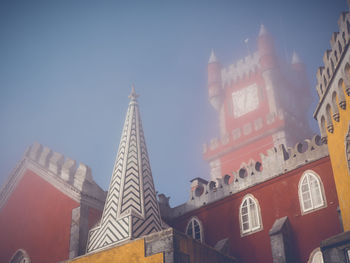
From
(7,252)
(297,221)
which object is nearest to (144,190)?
(297,221)

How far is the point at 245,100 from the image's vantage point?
39906 mm

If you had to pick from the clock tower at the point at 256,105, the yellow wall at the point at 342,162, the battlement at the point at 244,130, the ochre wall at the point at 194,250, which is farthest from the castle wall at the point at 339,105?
the battlement at the point at 244,130

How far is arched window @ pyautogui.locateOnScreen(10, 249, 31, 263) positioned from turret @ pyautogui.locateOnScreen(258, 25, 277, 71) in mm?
25818

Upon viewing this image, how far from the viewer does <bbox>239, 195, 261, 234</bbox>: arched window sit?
1900 cm

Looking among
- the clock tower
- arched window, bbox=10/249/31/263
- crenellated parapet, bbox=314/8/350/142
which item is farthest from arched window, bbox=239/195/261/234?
the clock tower

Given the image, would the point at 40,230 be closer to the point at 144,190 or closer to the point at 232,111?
the point at 144,190

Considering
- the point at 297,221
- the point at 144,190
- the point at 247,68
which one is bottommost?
the point at 297,221

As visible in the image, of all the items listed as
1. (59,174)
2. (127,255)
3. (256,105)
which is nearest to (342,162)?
(127,255)

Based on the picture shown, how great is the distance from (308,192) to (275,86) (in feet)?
71.2

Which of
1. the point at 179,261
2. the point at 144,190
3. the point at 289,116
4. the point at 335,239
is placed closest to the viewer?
the point at 335,239

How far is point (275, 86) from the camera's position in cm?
3850

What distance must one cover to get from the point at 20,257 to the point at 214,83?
87.8 ft

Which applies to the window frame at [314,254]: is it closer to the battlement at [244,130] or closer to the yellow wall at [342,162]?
the yellow wall at [342,162]

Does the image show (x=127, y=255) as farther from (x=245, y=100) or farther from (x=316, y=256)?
(x=245, y=100)
